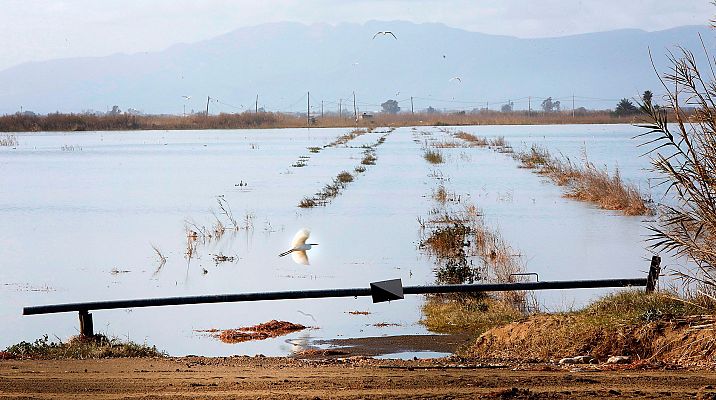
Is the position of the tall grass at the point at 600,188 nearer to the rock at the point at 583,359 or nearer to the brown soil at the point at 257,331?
the brown soil at the point at 257,331

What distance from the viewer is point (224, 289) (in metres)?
16.2

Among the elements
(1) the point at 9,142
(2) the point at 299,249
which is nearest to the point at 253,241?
(2) the point at 299,249

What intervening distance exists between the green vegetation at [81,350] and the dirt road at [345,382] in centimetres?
85

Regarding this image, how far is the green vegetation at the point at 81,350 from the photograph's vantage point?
993 cm

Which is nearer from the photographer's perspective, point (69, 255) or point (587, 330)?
point (587, 330)

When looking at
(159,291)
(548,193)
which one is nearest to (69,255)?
(159,291)

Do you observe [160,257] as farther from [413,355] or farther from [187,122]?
[187,122]

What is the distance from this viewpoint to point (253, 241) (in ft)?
72.6

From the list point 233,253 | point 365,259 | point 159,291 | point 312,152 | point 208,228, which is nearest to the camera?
point 159,291

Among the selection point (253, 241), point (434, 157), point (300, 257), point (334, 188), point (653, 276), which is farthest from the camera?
point (434, 157)

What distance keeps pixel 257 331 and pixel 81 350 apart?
3.34 m

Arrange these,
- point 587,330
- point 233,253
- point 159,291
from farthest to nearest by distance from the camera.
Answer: point 233,253 < point 159,291 < point 587,330

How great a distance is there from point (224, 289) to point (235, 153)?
135ft

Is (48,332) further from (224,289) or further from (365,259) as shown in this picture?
(365,259)
